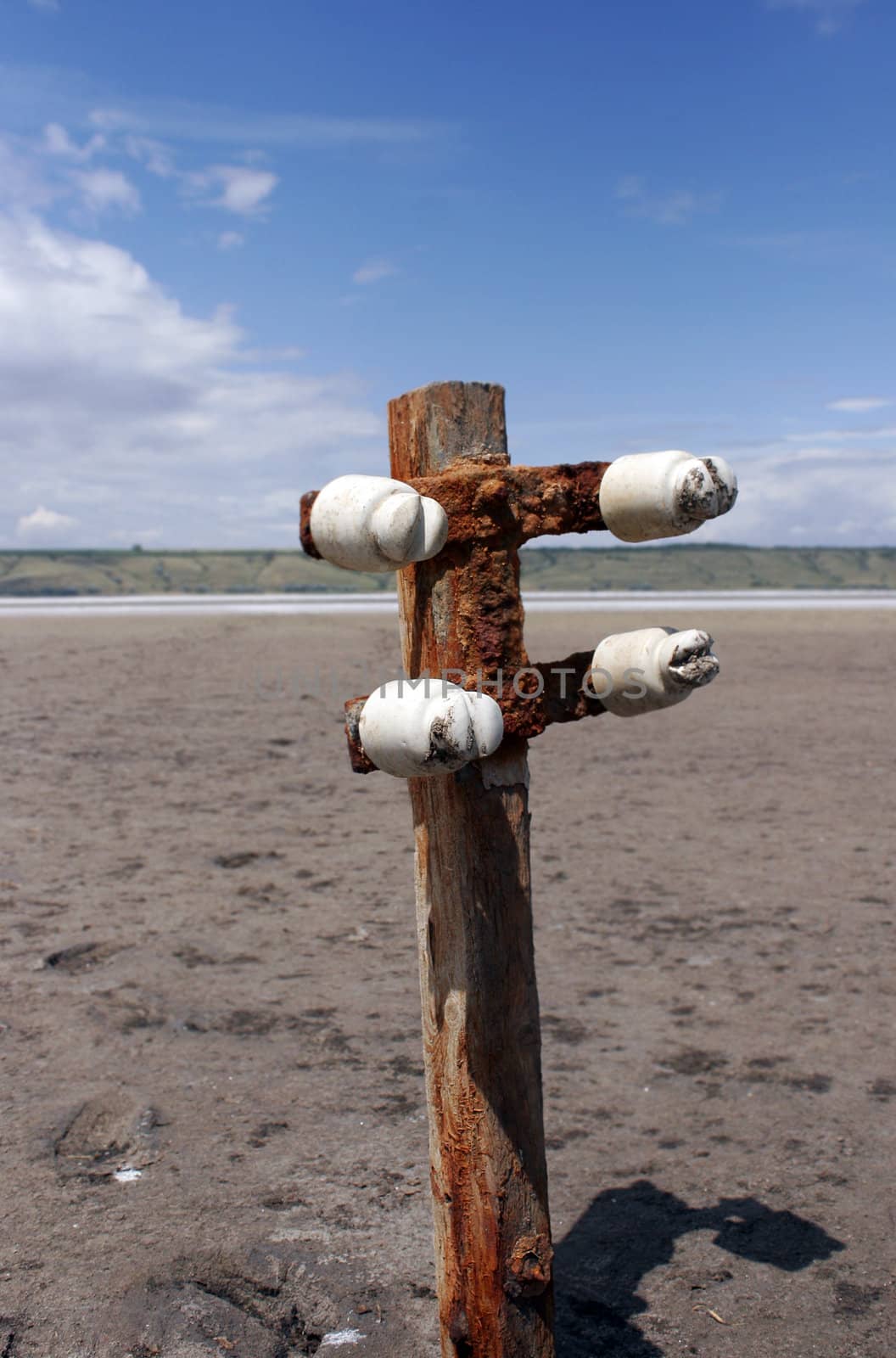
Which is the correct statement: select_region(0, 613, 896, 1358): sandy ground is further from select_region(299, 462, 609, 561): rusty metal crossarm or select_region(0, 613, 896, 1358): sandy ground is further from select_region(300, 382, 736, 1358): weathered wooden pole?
select_region(299, 462, 609, 561): rusty metal crossarm

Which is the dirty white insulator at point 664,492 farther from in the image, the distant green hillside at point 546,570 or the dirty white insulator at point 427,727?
the distant green hillside at point 546,570

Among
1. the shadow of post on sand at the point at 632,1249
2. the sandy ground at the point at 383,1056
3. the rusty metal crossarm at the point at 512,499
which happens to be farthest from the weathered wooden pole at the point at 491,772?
the sandy ground at the point at 383,1056

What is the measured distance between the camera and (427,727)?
A: 6.63 ft

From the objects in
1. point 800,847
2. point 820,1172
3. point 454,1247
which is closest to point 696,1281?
point 820,1172

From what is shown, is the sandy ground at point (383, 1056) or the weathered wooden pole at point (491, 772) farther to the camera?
the sandy ground at point (383, 1056)

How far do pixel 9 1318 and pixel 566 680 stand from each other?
87.9 inches

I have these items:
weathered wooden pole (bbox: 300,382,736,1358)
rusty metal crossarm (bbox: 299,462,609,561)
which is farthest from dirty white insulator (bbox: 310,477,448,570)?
rusty metal crossarm (bbox: 299,462,609,561)

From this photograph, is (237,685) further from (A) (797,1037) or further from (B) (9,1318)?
(B) (9,1318)

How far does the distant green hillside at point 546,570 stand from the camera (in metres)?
77.4

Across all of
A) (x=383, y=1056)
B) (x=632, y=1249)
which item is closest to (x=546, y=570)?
(x=383, y=1056)

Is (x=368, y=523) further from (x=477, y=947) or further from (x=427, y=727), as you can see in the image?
(x=477, y=947)

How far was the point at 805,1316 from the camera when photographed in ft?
10.0

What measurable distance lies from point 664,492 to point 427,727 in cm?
69

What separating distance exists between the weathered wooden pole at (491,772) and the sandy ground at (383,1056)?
646mm
